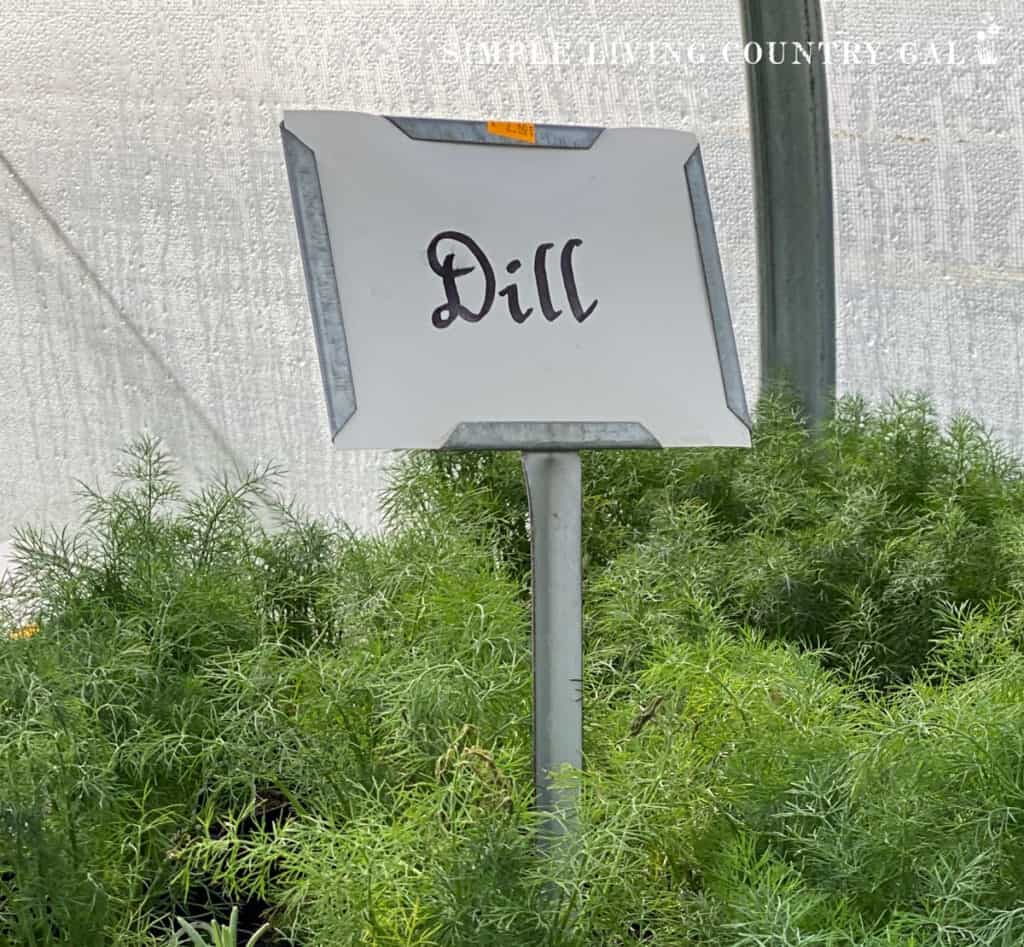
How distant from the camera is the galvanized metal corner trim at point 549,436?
3.01ft

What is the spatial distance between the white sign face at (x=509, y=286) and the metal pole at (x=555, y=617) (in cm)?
3

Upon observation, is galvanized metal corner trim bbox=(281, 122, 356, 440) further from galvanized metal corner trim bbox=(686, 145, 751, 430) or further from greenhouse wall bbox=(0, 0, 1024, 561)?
greenhouse wall bbox=(0, 0, 1024, 561)

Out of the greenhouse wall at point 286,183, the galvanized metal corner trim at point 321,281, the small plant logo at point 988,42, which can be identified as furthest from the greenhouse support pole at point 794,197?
the galvanized metal corner trim at point 321,281

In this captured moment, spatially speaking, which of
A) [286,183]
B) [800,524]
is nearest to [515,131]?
[800,524]

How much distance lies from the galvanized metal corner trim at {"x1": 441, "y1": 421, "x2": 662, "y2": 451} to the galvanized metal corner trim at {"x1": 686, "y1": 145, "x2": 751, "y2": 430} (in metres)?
0.09

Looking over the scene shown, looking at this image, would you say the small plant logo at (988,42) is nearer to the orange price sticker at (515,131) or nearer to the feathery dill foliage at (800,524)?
the feathery dill foliage at (800,524)

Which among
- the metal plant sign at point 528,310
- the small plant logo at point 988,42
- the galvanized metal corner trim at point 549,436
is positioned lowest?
the galvanized metal corner trim at point 549,436

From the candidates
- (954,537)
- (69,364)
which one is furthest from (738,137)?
(69,364)

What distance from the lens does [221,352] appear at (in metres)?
2.26

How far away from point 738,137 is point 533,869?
136cm

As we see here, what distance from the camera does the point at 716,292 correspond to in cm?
106

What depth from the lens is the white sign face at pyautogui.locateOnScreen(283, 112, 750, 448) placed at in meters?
0.91

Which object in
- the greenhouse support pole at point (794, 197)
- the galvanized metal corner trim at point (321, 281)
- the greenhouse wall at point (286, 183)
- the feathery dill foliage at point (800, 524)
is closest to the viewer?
the galvanized metal corner trim at point (321, 281)

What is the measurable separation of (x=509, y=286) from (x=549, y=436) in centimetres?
11
